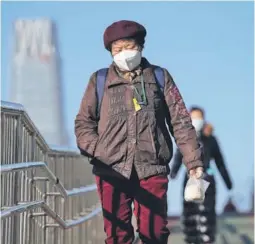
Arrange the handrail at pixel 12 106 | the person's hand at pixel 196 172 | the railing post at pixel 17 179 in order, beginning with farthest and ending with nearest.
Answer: the railing post at pixel 17 179
the handrail at pixel 12 106
the person's hand at pixel 196 172

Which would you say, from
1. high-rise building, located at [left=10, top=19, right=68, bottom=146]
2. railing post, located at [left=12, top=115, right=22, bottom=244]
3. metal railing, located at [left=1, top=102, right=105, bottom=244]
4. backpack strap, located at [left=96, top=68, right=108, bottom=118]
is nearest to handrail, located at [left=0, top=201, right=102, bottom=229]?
metal railing, located at [left=1, top=102, right=105, bottom=244]

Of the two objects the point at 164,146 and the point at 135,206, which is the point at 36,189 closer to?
the point at 135,206

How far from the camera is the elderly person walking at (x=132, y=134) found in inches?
205

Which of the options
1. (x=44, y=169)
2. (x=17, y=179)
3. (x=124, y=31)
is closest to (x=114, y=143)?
(x=124, y=31)

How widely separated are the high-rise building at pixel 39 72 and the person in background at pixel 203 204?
80.2 m

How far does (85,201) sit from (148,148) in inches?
153

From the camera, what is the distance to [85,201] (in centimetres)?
900

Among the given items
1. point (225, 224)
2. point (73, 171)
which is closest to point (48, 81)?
point (225, 224)

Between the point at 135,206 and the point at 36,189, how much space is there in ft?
5.83

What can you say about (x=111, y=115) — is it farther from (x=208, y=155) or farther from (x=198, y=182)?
(x=208, y=155)

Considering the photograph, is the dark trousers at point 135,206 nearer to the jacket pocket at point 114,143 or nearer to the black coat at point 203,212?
the jacket pocket at point 114,143

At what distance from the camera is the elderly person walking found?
5195 mm

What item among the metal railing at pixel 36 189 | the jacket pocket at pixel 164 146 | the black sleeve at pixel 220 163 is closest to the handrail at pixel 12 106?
the metal railing at pixel 36 189

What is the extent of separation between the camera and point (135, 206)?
535 cm
